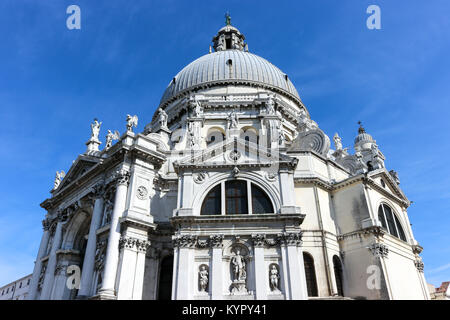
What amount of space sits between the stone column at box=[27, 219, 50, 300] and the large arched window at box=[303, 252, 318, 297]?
70.3 feet

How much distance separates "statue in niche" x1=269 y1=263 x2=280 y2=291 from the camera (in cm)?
2009

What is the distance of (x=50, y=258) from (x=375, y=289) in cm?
2401

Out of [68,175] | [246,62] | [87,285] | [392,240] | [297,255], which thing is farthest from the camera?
[246,62]

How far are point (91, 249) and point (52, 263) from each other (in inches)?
256

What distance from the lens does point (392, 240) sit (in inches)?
1054

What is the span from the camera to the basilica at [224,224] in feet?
68.7

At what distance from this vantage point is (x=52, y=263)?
28094 millimetres

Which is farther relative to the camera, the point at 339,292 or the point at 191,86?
the point at 191,86

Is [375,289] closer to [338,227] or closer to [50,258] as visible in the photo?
[338,227]

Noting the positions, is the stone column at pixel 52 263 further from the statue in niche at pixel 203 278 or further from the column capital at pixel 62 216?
the statue in niche at pixel 203 278

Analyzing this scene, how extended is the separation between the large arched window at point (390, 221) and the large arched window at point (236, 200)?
1049cm

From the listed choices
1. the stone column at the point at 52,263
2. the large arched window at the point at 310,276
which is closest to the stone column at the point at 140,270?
the stone column at the point at 52,263

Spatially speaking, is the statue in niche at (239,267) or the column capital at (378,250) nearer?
the statue in niche at (239,267)

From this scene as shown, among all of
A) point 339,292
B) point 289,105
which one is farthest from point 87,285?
point 289,105
